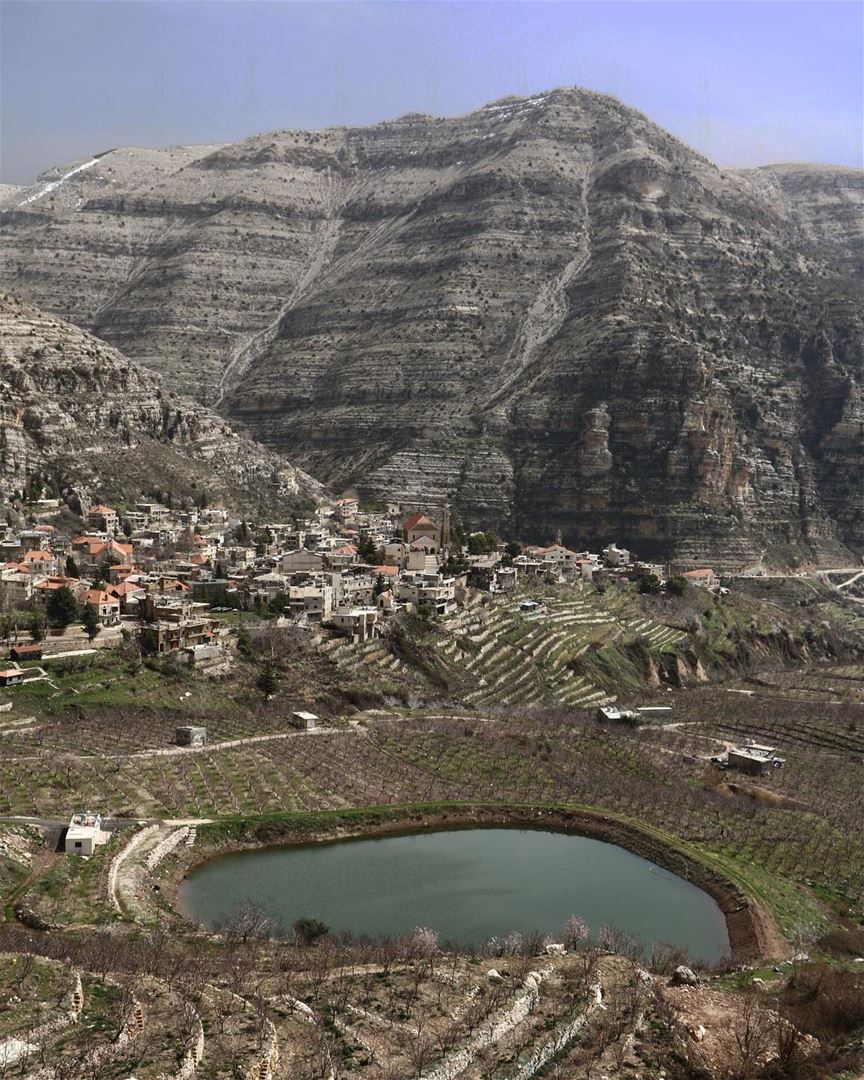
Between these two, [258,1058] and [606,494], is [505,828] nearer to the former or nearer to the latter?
[258,1058]

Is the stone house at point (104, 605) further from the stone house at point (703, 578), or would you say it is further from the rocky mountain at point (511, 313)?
the rocky mountain at point (511, 313)

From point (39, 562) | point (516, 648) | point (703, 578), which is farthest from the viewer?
point (703, 578)

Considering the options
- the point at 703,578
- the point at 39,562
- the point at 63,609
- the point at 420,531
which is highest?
the point at 39,562

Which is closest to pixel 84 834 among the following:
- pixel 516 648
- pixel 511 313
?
pixel 516 648

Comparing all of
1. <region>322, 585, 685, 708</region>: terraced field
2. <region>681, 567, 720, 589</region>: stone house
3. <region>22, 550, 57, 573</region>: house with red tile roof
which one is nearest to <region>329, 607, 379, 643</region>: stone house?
<region>322, 585, 685, 708</region>: terraced field

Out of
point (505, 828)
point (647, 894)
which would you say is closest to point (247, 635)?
point (505, 828)

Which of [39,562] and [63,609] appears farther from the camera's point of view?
[39,562]

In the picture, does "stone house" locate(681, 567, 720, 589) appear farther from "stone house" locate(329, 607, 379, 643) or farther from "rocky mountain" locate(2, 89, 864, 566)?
"stone house" locate(329, 607, 379, 643)

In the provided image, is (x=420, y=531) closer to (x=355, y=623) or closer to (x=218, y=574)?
(x=218, y=574)
